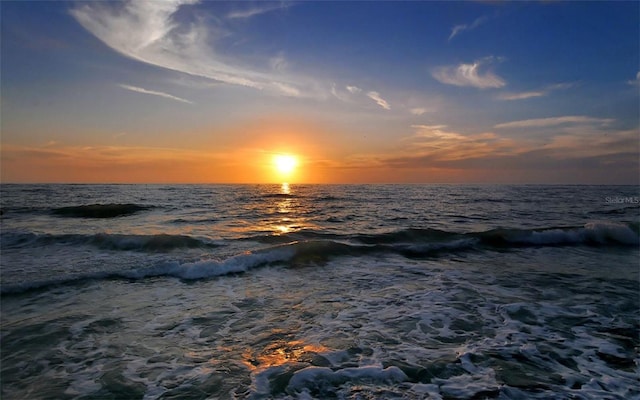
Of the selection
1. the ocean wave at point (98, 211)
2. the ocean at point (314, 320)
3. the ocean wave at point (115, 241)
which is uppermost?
the ocean wave at point (98, 211)

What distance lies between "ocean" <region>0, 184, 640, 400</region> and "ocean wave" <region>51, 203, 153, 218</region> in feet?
33.4

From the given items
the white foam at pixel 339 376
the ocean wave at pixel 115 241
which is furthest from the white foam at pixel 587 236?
the ocean wave at pixel 115 241

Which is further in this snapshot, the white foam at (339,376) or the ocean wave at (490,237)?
the ocean wave at (490,237)

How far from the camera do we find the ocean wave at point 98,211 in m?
25.5

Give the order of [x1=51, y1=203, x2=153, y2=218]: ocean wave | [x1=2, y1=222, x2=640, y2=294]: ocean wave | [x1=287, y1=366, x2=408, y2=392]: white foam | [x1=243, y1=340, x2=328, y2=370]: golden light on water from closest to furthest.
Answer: [x1=287, y1=366, x2=408, y2=392]: white foam < [x1=243, y1=340, x2=328, y2=370]: golden light on water < [x1=2, y1=222, x2=640, y2=294]: ocean wave < [x1=51, y1=203, x2=153, y2=218]: ocean wave

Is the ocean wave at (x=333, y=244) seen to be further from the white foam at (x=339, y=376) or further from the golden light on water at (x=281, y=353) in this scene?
the white foam at (x=339, y=376)

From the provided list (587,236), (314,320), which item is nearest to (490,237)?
(587,236)

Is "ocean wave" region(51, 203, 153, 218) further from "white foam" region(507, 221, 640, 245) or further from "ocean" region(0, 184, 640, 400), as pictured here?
"white foam" region(507, 221, 640, 245)

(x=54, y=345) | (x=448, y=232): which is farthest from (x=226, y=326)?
(x=448, y=232)

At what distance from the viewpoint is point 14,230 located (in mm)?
17906

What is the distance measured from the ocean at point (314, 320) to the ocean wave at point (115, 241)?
4.1 inches

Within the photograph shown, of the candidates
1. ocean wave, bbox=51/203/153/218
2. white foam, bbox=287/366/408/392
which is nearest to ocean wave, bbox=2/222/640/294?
white foam, bbox=287/366/408/392

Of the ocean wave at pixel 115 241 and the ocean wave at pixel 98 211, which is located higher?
the ocean wave at pixel 98 211

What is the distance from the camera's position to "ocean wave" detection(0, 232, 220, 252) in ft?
47.5
